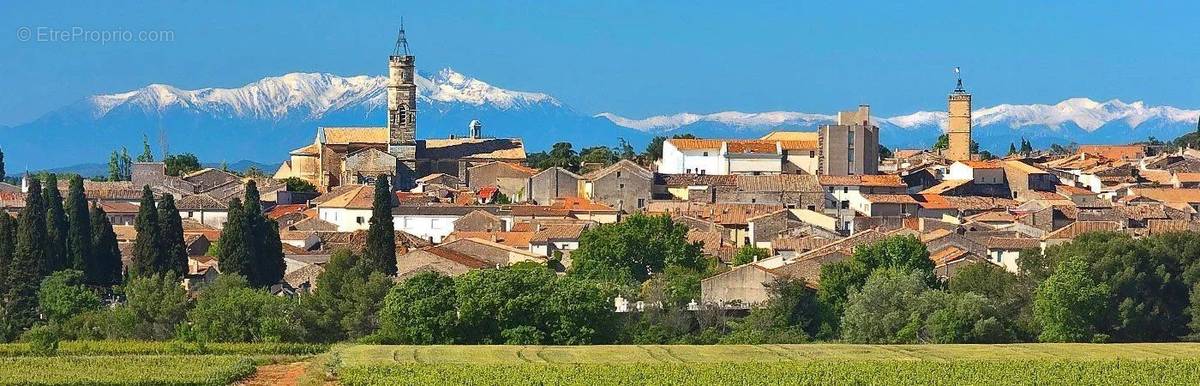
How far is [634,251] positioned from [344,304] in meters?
16.1

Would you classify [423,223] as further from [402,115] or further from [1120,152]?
[1120,152]

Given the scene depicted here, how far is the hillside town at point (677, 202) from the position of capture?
65500 mm

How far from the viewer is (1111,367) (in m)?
40.9

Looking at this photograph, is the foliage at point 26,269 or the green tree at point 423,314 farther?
the foliage at point 26,269

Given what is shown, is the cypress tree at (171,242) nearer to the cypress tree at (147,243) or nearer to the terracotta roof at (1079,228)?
the cypress tree at (147,243)

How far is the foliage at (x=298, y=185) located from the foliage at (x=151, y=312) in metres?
47.0

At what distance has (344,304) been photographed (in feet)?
177

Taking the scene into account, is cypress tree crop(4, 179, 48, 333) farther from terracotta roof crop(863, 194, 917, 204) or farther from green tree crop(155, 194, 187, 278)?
terracotta roof crop(863, 194, 917, 204)

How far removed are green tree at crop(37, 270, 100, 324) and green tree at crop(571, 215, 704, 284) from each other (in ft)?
49.1

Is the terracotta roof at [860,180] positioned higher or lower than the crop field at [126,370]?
higher

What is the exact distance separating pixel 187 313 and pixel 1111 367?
24.1 metres

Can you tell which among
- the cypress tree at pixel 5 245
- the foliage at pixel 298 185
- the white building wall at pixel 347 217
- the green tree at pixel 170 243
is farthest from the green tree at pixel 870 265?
the foliage at pixel 298 185

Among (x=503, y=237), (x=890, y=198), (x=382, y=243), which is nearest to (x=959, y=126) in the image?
(x=890, y=198)

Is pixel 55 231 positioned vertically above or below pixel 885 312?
above
